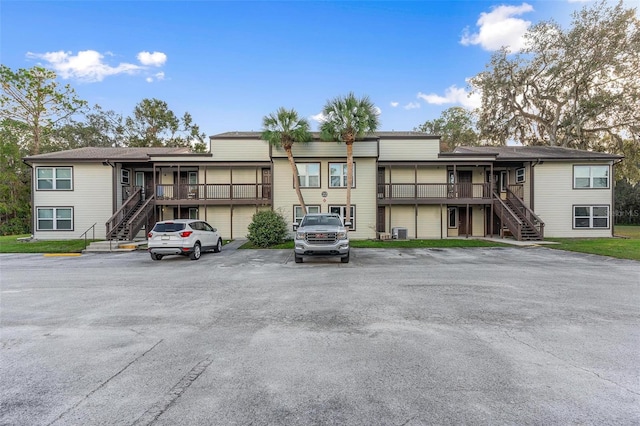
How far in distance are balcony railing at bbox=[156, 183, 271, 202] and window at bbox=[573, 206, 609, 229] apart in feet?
70.7

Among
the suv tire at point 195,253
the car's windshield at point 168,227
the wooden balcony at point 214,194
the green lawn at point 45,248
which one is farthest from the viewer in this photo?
the wooden balcony at point 214,194

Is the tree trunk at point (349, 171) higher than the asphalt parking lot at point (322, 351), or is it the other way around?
the tree trunk at point (349, 171)

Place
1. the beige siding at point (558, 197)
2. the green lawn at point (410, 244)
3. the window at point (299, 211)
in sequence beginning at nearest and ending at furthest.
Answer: the green lawn at point (410, 244), the window at point (299, 211), the beige siding at point (558, 197)

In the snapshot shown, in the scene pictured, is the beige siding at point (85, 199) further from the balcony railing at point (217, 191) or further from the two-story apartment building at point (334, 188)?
the balcony railing at point (217, 191)

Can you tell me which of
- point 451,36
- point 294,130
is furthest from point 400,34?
point 294,130

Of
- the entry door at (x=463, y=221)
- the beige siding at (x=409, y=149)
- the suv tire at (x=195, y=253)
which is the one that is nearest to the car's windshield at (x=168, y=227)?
the suv tire at (x=195, y=253)

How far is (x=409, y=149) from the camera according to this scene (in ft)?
70.5

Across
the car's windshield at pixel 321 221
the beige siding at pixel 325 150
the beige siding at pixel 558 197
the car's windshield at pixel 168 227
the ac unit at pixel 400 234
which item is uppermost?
the beige siding at pixel 325 150

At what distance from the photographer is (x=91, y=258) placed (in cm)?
1412

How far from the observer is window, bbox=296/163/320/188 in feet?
68.4

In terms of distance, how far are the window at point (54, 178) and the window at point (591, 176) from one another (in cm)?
3514

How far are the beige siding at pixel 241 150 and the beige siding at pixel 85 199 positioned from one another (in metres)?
7.87

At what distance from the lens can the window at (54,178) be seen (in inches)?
821

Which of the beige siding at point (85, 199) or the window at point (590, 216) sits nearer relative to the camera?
the beige siding at point (85, 199)
